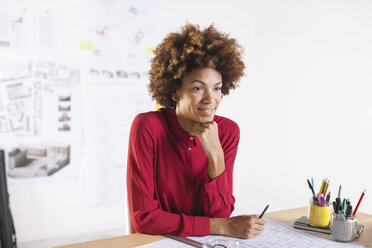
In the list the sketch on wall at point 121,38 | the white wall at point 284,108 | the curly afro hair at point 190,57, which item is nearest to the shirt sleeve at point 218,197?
the curly afro hair at point 190,57

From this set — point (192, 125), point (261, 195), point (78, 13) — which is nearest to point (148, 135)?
point (192, 125)

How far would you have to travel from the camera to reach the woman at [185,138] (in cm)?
142

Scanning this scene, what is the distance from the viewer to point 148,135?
145cm

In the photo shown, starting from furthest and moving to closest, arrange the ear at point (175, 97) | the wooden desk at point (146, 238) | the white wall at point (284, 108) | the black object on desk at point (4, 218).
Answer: the white wall at point (284, 108)
the black object on desk at point (4, 218)
the ear at point (175, 97)
the wooden desk at point (146, 238)

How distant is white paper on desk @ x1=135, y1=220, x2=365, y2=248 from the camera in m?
1.18

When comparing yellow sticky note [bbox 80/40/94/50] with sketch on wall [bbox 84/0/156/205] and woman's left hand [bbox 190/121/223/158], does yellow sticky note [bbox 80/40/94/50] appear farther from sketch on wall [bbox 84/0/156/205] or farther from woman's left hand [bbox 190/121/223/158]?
woman's left hand [bbox 190/121/223/158]

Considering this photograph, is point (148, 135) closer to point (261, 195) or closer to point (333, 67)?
point (333, 67)

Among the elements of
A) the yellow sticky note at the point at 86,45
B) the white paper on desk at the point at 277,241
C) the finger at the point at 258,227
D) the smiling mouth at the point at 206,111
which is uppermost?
the yellow sticky note at the point at 86,45

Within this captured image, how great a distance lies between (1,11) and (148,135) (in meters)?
1.76

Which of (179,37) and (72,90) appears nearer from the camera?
(179,37)

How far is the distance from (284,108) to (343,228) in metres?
2.06

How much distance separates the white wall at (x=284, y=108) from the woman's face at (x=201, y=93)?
1.50 metres

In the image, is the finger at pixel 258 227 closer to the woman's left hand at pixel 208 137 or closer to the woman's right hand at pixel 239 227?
the woman's right hand at pixel 239 227

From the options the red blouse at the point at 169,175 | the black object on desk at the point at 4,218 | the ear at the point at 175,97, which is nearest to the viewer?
the red blouse at the point at 169,175
